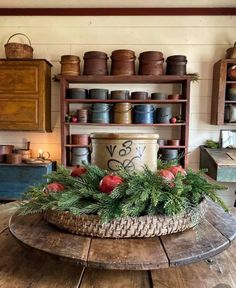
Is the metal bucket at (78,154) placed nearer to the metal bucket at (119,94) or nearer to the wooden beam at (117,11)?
the metal bucket at (119,94)

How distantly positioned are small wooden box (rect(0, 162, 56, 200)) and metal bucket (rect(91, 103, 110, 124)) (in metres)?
0.73

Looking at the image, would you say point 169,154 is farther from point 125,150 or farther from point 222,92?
point 125,150

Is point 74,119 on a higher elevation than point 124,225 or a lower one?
higher

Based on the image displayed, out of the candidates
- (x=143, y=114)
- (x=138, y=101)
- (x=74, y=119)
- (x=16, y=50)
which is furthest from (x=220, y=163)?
(x=16, y=50)

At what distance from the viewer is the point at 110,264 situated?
2.09 ft

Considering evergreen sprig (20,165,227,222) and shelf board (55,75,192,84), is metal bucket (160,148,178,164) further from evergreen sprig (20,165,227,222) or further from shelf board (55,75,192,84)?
evergreen sprig (20,165,227,222)

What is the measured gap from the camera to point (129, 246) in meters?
0.73

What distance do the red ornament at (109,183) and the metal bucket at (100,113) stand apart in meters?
2.09

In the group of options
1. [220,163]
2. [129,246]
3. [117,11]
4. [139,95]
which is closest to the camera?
[129,246]

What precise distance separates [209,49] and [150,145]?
252 centimetres

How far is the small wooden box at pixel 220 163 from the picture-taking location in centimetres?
250

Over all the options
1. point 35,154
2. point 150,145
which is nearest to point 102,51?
point 35,154

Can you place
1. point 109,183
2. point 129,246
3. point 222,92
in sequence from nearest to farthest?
point 129,246
point 109,183
point 222,92

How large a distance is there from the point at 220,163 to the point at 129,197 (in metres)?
1.98
